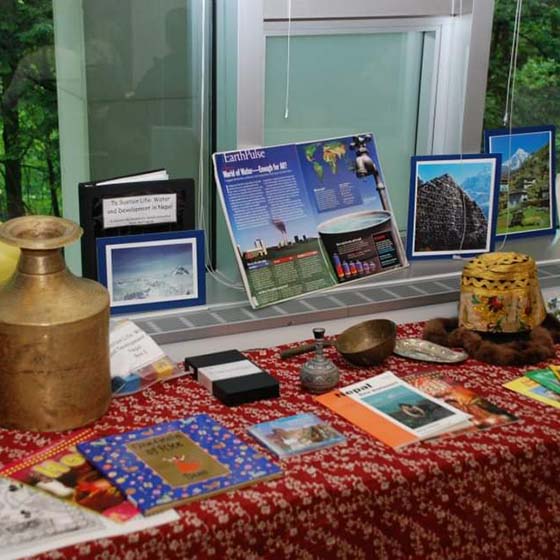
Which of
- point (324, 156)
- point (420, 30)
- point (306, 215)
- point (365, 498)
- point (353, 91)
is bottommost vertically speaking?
point (365, 498)

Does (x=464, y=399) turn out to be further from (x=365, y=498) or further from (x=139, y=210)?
(x=139, y=210)

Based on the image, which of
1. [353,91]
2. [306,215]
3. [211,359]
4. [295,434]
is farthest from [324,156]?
[295,434]

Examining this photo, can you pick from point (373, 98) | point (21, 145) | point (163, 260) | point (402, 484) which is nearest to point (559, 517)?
point (402, 484)

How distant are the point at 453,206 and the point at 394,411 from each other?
81 centimetres

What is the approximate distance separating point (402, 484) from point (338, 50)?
4.10 ft

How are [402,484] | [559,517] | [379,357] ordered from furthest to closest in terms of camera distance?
[379,357] < [559,517] < [402,484]

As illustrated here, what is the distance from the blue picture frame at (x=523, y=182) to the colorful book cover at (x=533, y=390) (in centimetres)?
74

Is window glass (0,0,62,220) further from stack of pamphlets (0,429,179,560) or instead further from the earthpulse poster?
stack of pamphlets (0,429,179,560)

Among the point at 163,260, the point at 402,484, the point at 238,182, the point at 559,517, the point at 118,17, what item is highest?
the point at 118,17

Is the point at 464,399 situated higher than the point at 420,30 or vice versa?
the point at 420,30

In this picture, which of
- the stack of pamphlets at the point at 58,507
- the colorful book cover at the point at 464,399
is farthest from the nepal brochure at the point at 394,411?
the stack of pamphlets at the point at 58,507

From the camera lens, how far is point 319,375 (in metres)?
1.73

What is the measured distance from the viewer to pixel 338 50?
2.29m

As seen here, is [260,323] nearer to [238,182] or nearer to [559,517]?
[238,182]
